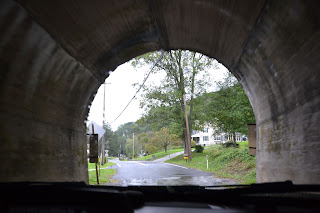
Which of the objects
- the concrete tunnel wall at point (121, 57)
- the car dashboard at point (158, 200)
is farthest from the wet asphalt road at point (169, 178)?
the car dashboard at point (158, 200)

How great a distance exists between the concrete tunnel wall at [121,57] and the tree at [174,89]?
68.8 ft

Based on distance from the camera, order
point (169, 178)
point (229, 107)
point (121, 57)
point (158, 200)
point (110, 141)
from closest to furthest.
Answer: point (158, 200), point (121, 57), point (169, 178), point (229, 107), point (110, 141)

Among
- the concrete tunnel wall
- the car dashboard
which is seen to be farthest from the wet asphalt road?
the car dashboard

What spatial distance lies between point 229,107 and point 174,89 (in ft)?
23.7

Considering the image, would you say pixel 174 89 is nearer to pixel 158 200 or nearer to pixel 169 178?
pixel 169 178

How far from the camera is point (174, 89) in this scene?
2925cm

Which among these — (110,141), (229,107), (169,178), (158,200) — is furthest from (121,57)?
(110,141)

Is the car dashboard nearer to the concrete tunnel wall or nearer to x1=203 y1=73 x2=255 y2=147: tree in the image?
the concrete tunnel wall

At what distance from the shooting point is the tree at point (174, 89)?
28469 mm

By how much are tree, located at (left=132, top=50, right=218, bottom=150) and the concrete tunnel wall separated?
20983mm

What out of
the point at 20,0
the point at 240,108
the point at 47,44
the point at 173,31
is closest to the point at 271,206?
the point at 20,0

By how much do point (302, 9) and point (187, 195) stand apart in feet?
9.76

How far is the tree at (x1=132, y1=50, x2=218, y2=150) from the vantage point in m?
28.5

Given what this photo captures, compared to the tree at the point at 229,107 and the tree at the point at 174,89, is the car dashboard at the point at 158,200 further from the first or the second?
the tree at the point at 174,89
